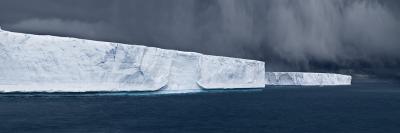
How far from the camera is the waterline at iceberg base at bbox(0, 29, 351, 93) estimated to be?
2564 centimetres

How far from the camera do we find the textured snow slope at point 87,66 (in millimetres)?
25641

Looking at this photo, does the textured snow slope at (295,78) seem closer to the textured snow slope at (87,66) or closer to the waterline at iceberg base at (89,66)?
the waterline at iceberg base at (89,66)

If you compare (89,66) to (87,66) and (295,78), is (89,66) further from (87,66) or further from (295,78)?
(295,78)

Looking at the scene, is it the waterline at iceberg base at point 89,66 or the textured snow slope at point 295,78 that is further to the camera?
the textured snow slope at point 295,78

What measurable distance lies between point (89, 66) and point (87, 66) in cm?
14

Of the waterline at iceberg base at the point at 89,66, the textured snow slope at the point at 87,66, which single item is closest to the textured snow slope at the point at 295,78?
the waterline at iceberg base at the point at 89,66

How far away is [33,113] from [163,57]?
1639 centimetres

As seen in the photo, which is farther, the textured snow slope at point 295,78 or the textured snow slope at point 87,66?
the textured snow slope at point 295,78

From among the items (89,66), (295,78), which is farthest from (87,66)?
(295,78)

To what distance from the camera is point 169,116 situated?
19.1 meters

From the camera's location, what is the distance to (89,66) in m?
28.4

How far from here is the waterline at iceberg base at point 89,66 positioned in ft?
84.1

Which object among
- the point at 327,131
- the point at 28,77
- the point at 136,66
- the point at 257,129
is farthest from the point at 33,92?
the point at 327,131

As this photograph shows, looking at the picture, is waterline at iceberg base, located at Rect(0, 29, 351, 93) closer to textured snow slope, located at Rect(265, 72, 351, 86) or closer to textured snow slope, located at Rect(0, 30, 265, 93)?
textured snow slope, located at Rect(0, 30, 265, 93)
